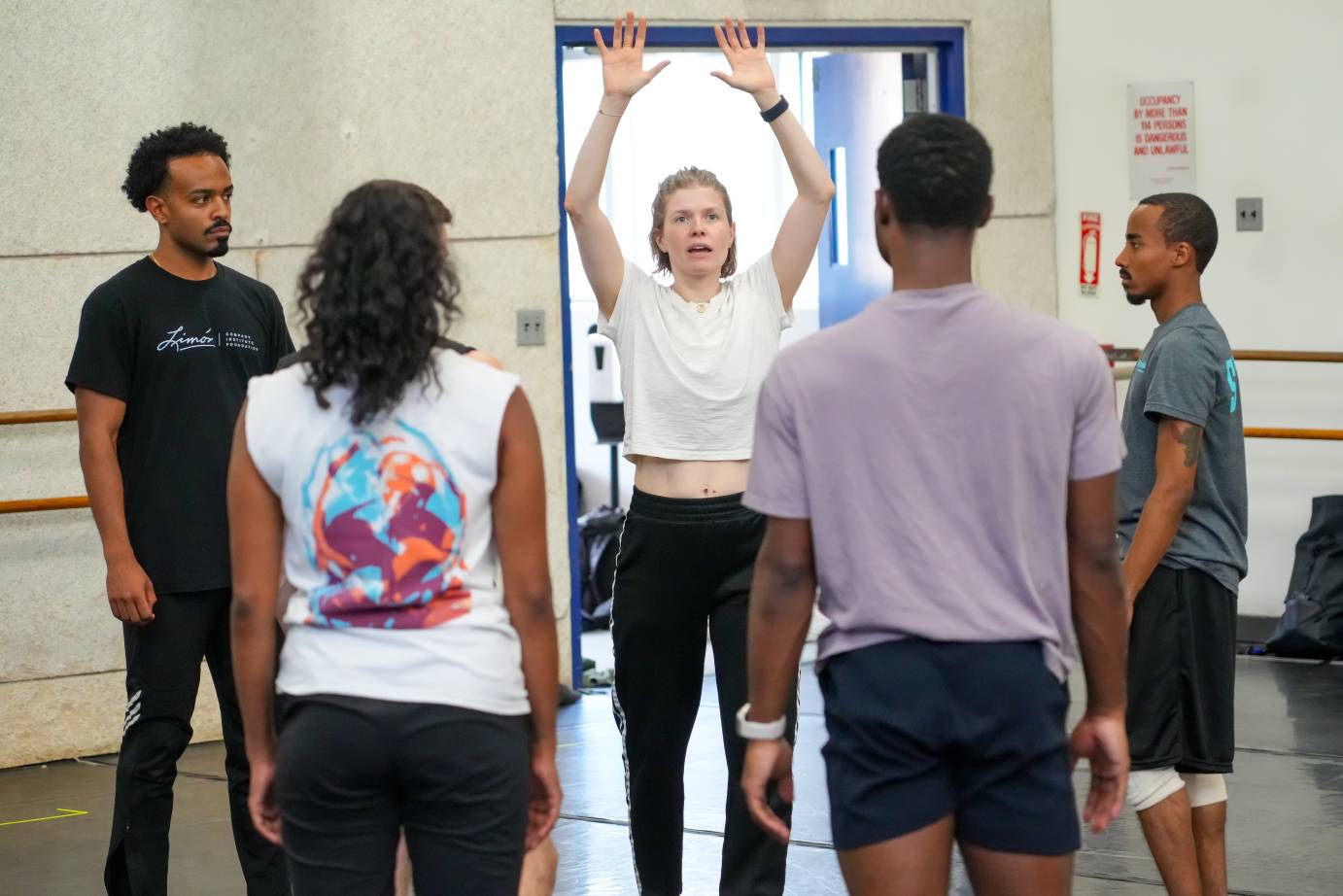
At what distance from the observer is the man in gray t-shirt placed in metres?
3.12

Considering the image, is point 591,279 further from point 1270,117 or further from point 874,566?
point 1270,117

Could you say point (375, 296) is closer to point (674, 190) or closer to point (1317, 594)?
point (674, 190)

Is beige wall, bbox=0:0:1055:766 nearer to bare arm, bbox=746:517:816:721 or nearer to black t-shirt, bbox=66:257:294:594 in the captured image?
black t-shirt, bbox=66:257:294:594

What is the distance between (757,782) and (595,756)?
321cm

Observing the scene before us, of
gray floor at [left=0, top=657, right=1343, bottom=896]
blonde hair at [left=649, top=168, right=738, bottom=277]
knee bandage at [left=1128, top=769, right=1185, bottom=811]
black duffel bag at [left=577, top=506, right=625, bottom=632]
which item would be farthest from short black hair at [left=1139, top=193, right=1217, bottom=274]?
black duffel bag at [left=577, top=506, right=625, bottom=632]

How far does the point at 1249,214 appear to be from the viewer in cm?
673

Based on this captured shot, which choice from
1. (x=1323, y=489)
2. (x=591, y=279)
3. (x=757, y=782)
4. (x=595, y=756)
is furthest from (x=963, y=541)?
(x=1323, y=489)

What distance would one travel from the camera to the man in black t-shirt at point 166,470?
3.26m

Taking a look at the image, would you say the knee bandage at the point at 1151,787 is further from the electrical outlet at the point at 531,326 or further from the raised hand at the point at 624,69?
the electrical outlet at the point at 531,326

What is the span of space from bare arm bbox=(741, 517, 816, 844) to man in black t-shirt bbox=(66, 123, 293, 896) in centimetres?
155

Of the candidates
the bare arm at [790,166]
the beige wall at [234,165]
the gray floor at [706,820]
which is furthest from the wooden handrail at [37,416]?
the bare arm at [790,166]

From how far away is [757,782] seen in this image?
6.81 ft

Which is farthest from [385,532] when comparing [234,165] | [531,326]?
[531,326]

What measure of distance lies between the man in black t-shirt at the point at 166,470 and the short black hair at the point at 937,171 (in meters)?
1.81
